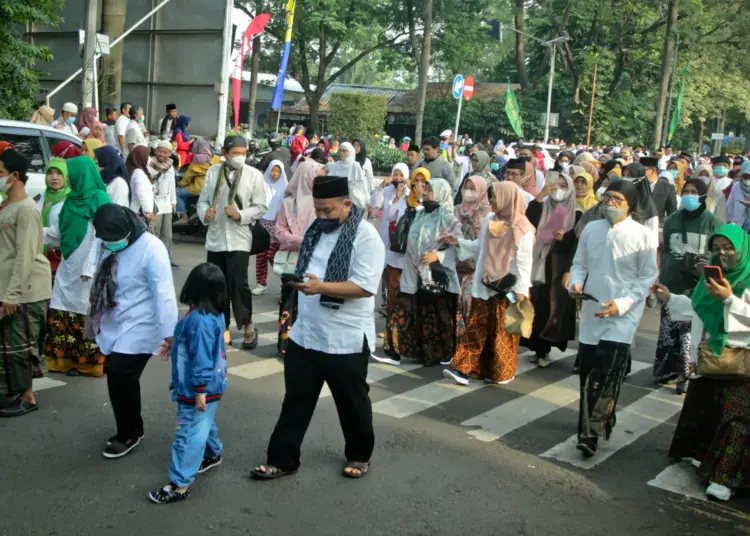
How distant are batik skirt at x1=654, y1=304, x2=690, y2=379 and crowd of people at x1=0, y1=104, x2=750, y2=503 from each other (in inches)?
0.8

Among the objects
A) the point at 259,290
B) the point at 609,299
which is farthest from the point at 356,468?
the point at 259,290

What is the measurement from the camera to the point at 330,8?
131 ft

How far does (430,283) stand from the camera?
812 cm

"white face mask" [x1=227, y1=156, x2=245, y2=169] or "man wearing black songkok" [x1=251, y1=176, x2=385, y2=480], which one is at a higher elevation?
"white face mask" [x1=227, y1=156, x2=245, y2=169]

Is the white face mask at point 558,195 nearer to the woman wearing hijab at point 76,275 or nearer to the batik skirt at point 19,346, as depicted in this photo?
the woman wearing hijab at point 76,275

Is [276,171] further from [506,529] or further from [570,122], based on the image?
[570,122]

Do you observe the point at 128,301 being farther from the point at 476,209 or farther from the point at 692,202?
the point at 692,202

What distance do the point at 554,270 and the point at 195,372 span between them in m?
4.95

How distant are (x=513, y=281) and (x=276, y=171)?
4361mm

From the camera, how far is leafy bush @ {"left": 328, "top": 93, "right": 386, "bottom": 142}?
135 feet

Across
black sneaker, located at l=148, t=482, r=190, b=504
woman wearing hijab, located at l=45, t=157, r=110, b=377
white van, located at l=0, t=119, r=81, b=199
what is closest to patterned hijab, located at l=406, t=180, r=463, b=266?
woman wearing hijab, located at l=45, t=157, r=110, b=377

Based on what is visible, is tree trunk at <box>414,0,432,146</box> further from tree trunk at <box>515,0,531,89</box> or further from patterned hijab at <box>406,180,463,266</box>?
patterned hijab at <box>406,180,463,266</box>

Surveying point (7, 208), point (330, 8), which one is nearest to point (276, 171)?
point (7, 208)

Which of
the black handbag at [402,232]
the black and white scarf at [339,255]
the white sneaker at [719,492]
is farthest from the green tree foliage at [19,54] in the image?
the white sneaker at [719,492]
